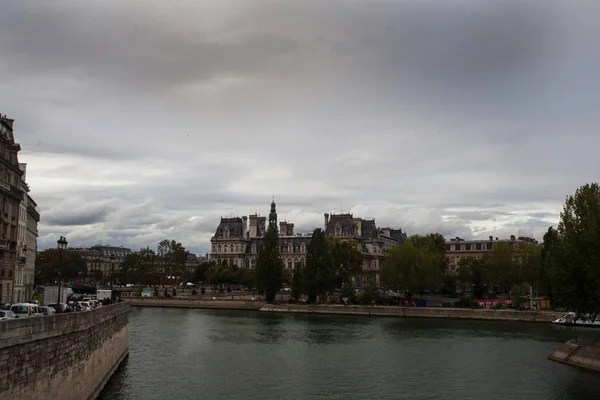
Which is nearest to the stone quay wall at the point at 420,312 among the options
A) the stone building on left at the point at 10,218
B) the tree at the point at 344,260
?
the tree at the point at 344,260

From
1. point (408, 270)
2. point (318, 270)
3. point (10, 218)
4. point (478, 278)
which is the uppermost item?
point (10, 218)

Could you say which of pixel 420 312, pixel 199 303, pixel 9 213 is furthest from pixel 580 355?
pixel 199 303

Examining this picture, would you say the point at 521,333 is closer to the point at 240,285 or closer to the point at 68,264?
the point at 240,285

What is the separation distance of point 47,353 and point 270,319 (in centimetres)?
6767

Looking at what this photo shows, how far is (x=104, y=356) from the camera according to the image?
34.3m

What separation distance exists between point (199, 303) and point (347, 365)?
7941 centimetres

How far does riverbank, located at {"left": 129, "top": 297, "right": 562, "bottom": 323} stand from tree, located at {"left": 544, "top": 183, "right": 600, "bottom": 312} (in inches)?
1426

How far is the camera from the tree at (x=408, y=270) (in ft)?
340

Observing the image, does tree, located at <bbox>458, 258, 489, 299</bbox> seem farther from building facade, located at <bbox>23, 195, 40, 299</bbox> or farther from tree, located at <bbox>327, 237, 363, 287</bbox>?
building facade, located at <bbox>23, 195, 40, 299</bbox>

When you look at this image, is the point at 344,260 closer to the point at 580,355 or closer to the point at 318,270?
the point at 318,270

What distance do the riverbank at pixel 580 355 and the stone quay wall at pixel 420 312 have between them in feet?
124

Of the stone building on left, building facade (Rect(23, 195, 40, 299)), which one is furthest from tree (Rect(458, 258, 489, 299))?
the stone building on left

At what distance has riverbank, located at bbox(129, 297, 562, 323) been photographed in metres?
84.4

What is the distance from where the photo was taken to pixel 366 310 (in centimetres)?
9762
